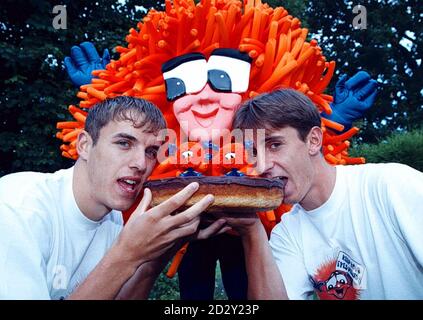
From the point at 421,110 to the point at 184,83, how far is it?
10.6 m

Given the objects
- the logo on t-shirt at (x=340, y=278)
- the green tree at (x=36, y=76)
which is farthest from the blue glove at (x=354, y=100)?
the green tree at (x=36, y=76)

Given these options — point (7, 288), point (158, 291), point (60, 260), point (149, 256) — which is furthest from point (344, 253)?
point (158, 291)

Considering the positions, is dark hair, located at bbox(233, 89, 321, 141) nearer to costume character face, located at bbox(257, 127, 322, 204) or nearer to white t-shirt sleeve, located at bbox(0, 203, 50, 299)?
costume character face, located at bbox(257, 127, 322, 204)

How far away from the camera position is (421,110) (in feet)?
36.4

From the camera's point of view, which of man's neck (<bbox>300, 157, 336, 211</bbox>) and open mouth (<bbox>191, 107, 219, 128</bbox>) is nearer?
man's neck (<bbox>300, 157, 336, 211</bbox>)

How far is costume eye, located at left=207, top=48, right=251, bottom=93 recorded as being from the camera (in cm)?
200

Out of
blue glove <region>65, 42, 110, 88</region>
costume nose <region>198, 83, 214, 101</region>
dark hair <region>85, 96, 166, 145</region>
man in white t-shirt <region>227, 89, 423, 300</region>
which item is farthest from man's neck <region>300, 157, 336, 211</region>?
blue glove <region>65, 42, 110, 88</region>

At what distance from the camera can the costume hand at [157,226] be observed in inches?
54.8

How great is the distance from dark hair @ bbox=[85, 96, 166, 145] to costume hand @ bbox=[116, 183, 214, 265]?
0.35 metres

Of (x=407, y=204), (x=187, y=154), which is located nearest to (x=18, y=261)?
(x=187, y=154)

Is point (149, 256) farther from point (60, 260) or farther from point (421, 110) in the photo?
point (421, 110)

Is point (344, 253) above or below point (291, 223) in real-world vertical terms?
below

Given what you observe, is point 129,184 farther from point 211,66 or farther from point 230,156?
point 211,66

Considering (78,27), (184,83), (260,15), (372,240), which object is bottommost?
(372,240)
